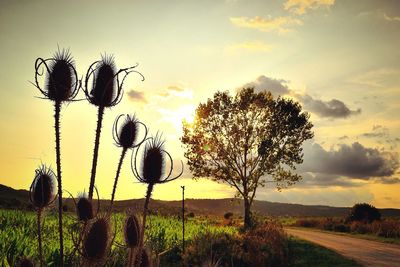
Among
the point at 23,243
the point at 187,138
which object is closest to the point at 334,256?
the point at 23,243

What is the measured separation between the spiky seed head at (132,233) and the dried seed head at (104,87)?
93 centimetres

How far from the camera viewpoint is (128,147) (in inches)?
140

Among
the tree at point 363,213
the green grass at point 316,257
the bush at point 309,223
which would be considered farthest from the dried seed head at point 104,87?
the bush at point 309,223

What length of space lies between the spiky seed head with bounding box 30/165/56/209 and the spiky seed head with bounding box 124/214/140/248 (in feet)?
2.67

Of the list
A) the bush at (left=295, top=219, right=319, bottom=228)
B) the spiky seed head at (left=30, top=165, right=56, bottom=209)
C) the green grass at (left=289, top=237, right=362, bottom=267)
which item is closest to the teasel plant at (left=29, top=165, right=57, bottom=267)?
the spiky seed head at (left=30, top=165, right=56, bottom=209)

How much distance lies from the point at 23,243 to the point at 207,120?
112ft

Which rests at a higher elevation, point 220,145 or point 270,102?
point 270,102

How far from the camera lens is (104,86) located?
3.39 m

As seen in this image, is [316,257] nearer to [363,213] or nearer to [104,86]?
[104,86]

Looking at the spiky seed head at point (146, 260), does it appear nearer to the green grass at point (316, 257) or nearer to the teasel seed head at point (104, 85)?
the teasel seed head at point (104, 85)

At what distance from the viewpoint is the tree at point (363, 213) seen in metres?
40.5

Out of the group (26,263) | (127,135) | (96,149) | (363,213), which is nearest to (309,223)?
(363,213)

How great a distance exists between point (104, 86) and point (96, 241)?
1.31 m

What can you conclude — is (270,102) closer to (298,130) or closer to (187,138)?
(298,130)
